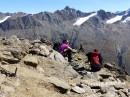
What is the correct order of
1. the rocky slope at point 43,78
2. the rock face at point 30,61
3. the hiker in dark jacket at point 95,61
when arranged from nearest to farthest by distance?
the rocky slope at point 43,78
the rock face at point 30,61
the hiker in dark jacket at point 95,61

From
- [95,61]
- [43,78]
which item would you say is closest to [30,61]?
[43,78]

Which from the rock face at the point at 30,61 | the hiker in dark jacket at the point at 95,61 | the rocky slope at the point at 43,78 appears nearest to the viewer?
the rocky slope at the point at 43,78

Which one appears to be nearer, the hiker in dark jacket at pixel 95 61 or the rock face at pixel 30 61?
the rock face at pixel 30 61

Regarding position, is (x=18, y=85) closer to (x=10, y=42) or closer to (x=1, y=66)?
(x=1, y=66)

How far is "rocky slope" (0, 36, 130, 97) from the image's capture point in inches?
789

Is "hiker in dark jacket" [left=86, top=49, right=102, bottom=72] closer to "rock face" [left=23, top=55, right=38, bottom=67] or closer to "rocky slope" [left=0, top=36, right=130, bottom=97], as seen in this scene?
"rocky slope" [left=0, top=36, right=130, bottom=97]

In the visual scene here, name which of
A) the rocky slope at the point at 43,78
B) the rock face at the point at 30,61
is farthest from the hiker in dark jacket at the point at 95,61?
the rock face at the point at 30,61

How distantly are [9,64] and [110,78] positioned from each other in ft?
26.1

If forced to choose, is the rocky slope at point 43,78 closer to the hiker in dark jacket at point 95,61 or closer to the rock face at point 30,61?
the rock face at point 30,61

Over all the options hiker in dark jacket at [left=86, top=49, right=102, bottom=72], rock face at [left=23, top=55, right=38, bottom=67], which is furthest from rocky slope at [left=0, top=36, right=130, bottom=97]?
hiker in dark jacket at [left=86, top=49, right=102, bottom=72]

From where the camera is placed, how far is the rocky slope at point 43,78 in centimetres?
2003

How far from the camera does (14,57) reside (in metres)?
23.5

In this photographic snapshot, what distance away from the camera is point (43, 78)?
21891 millimetres

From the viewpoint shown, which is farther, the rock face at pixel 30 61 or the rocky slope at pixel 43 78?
the rock face at pixel 30 61
